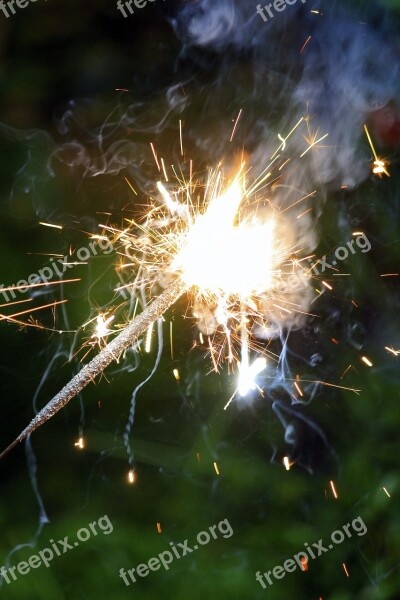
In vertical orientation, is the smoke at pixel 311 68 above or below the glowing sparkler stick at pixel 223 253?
above

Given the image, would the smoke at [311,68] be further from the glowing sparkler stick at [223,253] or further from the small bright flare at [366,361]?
the small bright flare at [366,361]

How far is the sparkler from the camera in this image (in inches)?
72.4

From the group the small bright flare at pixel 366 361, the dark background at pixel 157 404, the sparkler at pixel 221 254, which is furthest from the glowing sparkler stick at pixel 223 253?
the small bright flare at pixel 366 361

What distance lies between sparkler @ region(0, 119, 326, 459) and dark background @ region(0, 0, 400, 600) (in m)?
0.08

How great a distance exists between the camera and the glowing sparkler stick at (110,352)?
1.51m

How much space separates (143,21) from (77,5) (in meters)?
0.20

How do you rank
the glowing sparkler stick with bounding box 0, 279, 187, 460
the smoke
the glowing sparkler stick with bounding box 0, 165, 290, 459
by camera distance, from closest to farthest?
the glowing sparkler stick with bounding box 0, 279, 187, 460
the glowing sparkler stick with bounding box 0, 165, 290, 459
the smoke

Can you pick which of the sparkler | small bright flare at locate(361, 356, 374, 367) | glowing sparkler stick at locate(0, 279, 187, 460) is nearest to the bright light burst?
the sparkler

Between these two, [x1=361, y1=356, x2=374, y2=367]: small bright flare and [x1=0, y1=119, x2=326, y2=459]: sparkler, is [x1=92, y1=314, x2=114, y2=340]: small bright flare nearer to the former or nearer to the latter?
[x1=0, y1=119, x2=326, y2=459]: sparkler

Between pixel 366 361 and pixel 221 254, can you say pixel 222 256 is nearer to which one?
pixel 221 254

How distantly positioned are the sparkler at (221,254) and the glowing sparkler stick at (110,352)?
0.10m

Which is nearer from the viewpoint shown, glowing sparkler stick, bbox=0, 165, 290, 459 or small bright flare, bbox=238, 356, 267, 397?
glowing sparkler stick, bbox=0, 165, 290, 459

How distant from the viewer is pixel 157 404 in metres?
1.96

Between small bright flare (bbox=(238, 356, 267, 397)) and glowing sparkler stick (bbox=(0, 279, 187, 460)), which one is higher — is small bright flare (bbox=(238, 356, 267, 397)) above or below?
below
